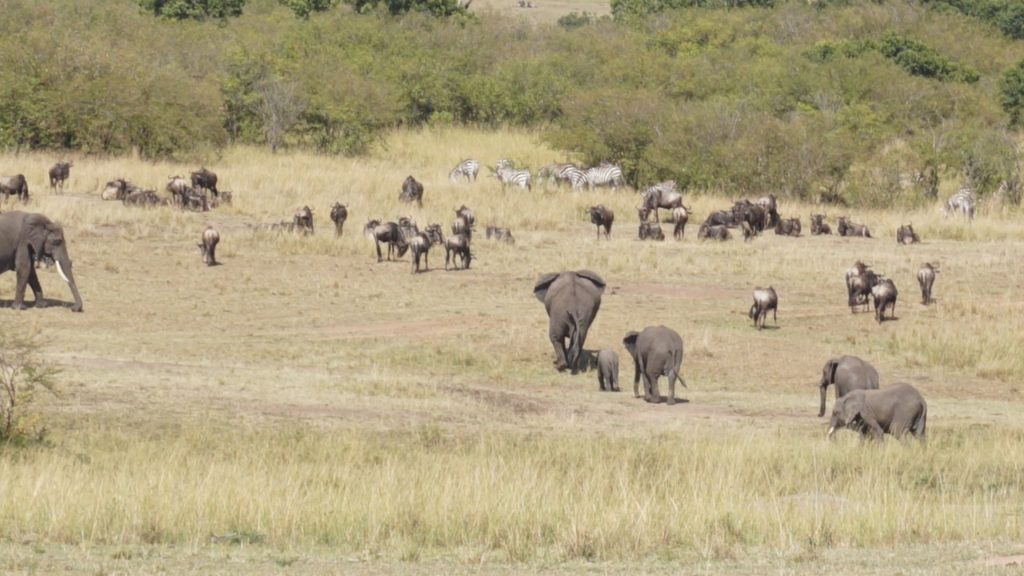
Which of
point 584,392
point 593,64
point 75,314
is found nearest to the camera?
point 584,392

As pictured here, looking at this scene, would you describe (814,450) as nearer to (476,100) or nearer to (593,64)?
(476,100)

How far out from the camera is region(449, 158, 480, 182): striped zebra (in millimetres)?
47406

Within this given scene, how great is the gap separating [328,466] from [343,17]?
60305mm

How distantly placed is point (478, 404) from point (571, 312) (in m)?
3.99

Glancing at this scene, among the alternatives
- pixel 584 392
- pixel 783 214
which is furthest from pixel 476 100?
pixel 584 392

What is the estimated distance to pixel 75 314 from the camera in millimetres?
27547

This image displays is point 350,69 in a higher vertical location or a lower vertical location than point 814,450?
higher

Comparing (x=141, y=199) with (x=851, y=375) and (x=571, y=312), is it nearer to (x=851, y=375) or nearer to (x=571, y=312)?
(x=571, y=312)

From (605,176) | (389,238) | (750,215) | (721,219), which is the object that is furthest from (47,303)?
(605,176)

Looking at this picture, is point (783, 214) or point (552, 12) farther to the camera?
point (552, 12)

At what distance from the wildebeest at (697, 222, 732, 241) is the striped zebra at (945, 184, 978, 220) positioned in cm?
762

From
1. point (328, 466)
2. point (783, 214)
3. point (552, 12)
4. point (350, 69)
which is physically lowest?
point (328, 466)

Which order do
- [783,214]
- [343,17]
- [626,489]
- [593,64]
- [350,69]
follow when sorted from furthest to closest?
[343,17], [593,64], [350,69], [783,214], [626,489]

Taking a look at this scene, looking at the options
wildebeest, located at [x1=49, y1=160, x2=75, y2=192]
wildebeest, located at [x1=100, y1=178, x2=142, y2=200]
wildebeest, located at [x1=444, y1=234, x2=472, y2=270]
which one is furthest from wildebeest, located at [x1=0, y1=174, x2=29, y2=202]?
wildebeest, located at [x1=444, y1=234, x2=472, y2=270]
